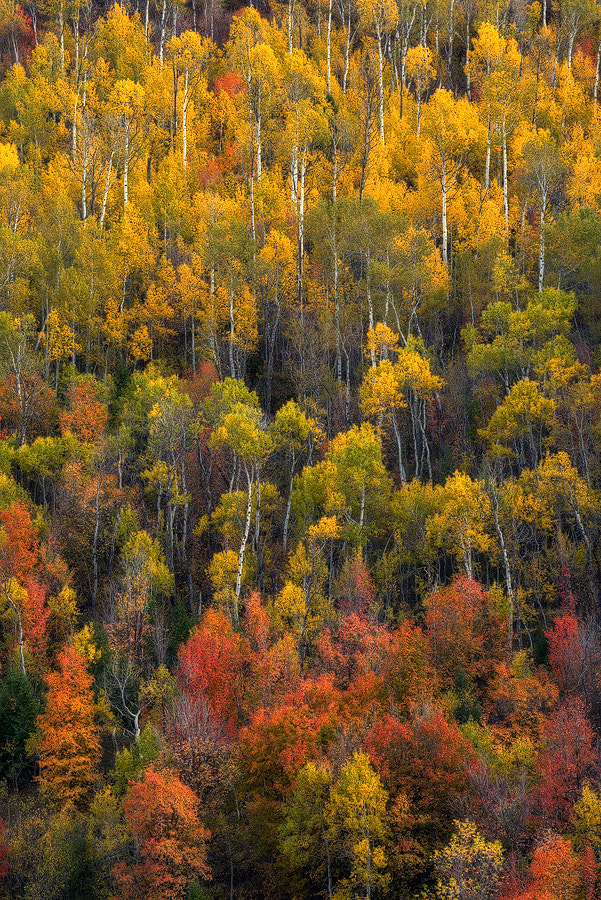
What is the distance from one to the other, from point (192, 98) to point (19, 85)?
543 inches

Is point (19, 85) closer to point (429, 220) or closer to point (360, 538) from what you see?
point (429, 220)

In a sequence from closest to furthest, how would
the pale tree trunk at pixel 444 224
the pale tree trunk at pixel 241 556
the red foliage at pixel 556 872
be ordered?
1. the red foliage at pixel 556 872
2. the pale tree trunk at pixel 241 556
3. the pale tree trunk at pixel 444 224

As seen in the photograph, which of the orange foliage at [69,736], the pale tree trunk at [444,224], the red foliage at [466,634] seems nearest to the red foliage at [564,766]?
the red foliage at [466,634]

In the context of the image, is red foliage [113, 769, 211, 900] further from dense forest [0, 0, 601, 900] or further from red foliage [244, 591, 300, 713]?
red foliage [244, 591, 300, 713]

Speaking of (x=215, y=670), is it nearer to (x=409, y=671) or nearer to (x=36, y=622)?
(x=409, y=671)

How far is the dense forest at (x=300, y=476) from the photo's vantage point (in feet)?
104

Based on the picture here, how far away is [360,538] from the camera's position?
42.6 m

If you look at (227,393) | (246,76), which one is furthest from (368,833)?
(246,76)

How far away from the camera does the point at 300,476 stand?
46.5 meters

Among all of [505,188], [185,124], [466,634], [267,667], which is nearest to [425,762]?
[466,634]

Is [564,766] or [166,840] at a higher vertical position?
[564,766]

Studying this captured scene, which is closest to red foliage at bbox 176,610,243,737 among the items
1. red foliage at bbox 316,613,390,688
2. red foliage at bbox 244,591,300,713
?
red foliage at bbox 244,591,300,713

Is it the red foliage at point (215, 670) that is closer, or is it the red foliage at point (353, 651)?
the red foliage at point (353, 651)

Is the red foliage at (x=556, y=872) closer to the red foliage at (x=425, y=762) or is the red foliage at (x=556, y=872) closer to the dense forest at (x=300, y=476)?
the dense forest at (x=300, y=476)
